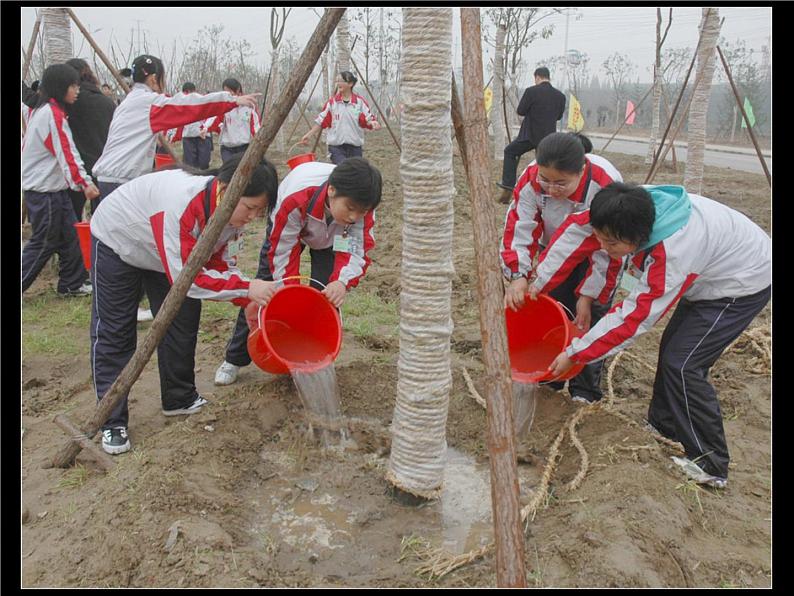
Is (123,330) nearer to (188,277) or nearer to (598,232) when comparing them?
(188,277)

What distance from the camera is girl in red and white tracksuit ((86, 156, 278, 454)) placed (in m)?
2.80

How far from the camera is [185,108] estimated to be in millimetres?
4387

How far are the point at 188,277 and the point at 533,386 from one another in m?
1.67

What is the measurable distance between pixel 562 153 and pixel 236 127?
21.2 ft

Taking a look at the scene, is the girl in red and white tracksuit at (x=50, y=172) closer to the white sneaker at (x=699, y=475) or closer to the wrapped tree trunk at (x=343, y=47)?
the white sneaker at (x=699, y=475)

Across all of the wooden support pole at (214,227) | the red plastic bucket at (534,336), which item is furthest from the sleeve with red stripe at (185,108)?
the red plastic bucket at (534,336)

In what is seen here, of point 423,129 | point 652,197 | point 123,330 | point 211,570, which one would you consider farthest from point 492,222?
point 123,330

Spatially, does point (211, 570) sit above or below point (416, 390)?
below

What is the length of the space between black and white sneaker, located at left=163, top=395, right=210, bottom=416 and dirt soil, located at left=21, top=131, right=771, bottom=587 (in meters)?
0.06

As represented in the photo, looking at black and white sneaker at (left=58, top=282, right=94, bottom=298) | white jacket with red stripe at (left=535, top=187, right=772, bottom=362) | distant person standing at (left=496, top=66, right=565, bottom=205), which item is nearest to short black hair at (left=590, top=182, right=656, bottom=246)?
white jacket with red stripe at (left=535, top=187, right=772, bottom=362)

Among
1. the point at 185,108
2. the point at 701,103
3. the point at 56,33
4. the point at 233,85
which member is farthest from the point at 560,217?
the point at 233,85

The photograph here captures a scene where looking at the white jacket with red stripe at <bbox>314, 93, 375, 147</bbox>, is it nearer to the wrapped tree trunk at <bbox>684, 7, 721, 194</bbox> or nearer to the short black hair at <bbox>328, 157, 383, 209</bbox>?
the wrapped tree trunk at <bbox>684, 7, 721, 194</bbox>

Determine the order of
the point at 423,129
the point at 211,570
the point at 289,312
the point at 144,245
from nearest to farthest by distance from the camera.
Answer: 1. the point at 211,570
2. the point at 423,129
3. the point at 144,245
4. the point at 289,312

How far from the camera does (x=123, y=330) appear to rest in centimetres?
313
